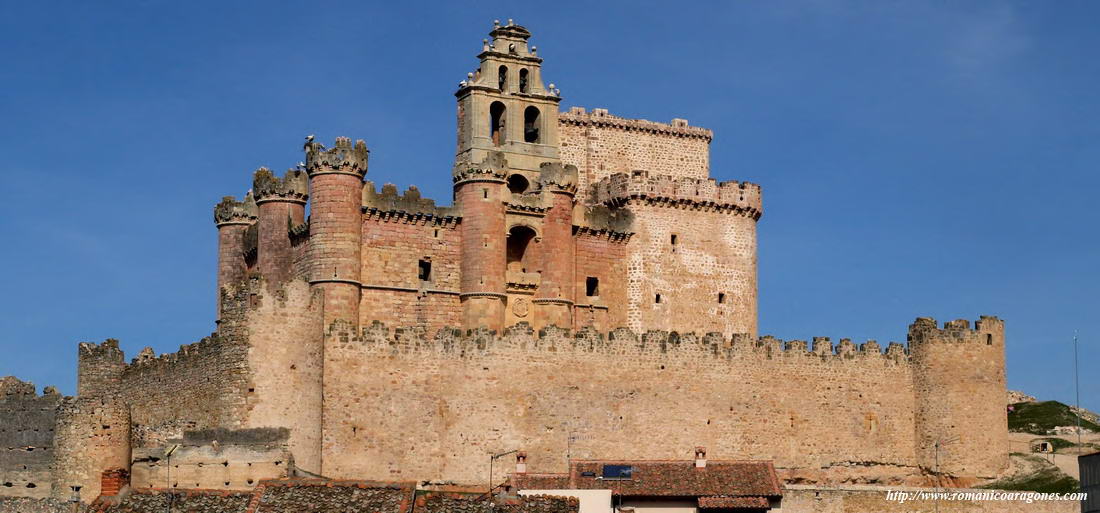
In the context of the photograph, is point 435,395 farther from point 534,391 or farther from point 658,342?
point 658,342

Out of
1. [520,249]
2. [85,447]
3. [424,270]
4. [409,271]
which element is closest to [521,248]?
[520,249]

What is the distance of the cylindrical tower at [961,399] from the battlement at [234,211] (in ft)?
70.8

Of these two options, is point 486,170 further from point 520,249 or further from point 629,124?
point 629,124

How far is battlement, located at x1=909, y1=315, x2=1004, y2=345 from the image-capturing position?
63.8 m

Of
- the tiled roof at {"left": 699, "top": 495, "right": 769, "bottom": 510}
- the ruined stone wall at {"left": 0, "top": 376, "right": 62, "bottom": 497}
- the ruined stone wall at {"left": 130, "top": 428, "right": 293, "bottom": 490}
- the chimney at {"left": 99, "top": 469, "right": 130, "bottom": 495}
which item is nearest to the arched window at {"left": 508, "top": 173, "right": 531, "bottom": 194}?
the tiled roof at {"left": 699, "top": 495, "right": 769, "bottom": 510}

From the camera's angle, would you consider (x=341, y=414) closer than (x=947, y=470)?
Yes

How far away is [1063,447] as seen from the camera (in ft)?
225

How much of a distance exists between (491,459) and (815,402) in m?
10.6

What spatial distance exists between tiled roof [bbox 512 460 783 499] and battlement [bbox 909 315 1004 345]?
796 centimetres

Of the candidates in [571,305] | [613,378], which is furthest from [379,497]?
[571,305]

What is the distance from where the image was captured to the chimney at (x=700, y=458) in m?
58.0

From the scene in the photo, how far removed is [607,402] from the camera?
5950 cm

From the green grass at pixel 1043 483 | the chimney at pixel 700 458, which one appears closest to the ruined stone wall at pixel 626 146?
the chimney at pixel 700 458

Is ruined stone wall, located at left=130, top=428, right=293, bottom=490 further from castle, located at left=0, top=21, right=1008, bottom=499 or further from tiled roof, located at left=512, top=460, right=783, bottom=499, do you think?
tiled roof, located at left=512, top=460, right=783, bottom=499
